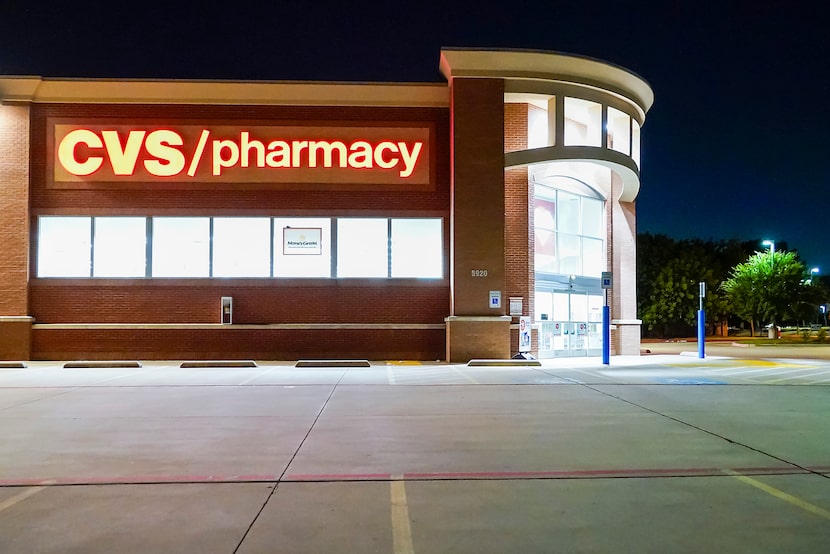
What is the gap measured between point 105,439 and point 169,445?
3.51 ft

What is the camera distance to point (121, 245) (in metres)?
22.8

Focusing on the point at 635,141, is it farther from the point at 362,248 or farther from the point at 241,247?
the point at 241,247

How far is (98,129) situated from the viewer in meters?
22.8

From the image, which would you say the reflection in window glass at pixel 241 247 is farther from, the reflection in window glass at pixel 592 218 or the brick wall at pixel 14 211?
the reflection in window glass at pixel 592 218

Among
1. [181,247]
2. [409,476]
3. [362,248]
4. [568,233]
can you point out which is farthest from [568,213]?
[409,476]

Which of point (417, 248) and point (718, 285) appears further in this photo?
point (718, 285)

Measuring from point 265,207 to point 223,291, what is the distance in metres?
3.11

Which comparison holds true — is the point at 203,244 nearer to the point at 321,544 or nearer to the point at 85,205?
the point at 85,205

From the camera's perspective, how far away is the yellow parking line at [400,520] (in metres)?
5.12

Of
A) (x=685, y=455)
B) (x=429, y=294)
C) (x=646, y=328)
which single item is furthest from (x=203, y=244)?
(x=646, y=328)

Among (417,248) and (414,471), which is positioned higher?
(417,248)

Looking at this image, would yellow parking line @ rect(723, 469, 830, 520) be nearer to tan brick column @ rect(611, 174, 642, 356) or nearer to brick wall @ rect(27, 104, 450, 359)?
brick wall @ rect(27, 104, 450, 359)

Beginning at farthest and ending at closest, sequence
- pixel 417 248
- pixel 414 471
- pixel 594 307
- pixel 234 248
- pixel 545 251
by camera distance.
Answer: pixel 594 307 < pixel 545 251 < pixel 417 248 < pixel 234 248 < pixel 414 471

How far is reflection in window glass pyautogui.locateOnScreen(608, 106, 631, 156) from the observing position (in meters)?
25.3
